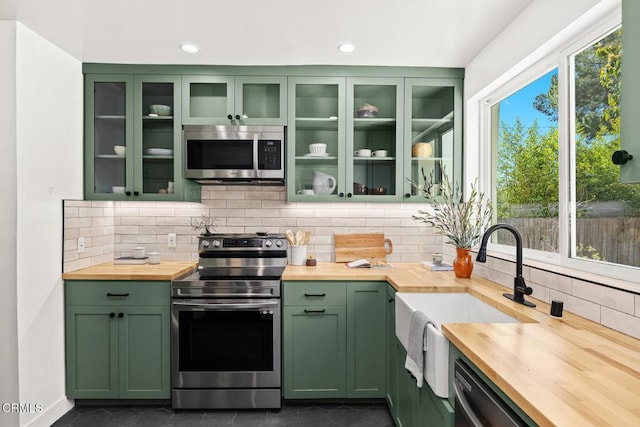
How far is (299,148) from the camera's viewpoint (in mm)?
2797

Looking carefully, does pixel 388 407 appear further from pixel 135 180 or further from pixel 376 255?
pixel 135 180

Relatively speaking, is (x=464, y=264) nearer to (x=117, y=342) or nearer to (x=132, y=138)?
(x=117, y=342)

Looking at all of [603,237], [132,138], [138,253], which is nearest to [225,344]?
[138,253]

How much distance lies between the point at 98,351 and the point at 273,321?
122cm

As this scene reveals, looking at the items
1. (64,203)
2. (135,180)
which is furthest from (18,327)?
(135,180)

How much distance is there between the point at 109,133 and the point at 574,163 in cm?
307

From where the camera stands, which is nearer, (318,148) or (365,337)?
(365,337)

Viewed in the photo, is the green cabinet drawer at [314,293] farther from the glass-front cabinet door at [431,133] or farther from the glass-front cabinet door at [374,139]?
the glass-front cabinet door at [431,133]

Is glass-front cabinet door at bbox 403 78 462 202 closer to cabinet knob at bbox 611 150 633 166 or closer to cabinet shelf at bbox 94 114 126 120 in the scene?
cabinet knob at bbox 611 150 633 166

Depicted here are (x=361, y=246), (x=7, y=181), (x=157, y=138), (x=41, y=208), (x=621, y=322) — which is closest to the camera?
(x=621, y=322)

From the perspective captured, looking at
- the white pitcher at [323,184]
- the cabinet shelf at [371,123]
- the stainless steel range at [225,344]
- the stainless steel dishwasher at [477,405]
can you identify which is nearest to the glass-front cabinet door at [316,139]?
the white pitcher at [323,184]

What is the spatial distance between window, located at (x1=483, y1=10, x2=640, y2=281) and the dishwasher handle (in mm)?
818

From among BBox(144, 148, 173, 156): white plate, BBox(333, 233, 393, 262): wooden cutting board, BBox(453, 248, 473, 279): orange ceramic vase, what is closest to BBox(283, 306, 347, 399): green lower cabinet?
BBox(333, 233, 393, 262): wooden cutting board

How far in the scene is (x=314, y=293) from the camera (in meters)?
2.39
